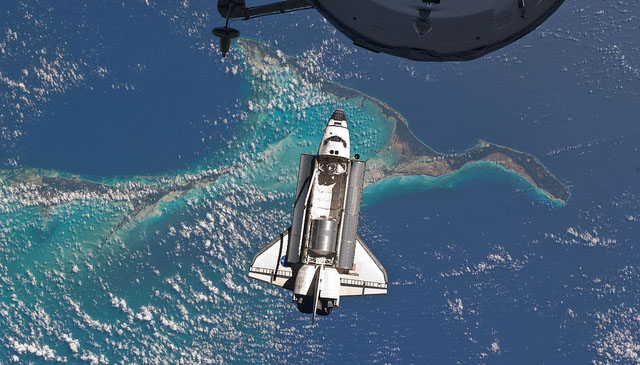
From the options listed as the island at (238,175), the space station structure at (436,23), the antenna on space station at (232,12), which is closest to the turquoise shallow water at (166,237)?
the island at (238,175)

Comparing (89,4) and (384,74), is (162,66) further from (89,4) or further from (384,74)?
(384,74)

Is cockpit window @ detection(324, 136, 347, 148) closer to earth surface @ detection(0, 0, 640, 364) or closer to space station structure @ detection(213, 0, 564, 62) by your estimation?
earth surface @ detection(0, 0, 640, 364)

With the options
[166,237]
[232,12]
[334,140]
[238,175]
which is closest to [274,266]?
[334,140]

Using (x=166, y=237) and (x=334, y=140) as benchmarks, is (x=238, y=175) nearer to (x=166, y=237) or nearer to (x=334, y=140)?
(x=166, y=237)

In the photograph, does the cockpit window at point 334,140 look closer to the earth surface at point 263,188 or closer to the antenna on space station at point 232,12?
the earth surface at point 263,188

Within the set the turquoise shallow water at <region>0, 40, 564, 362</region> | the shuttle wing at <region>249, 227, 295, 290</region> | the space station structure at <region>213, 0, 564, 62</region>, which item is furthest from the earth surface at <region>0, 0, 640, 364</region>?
the space station structure at <region>213, 0, 564, 62</region>

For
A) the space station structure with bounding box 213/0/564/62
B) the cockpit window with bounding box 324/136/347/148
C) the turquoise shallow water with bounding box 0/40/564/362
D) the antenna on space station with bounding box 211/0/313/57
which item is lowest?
the turquoise shallow water with bounding box 0/40/564/362
